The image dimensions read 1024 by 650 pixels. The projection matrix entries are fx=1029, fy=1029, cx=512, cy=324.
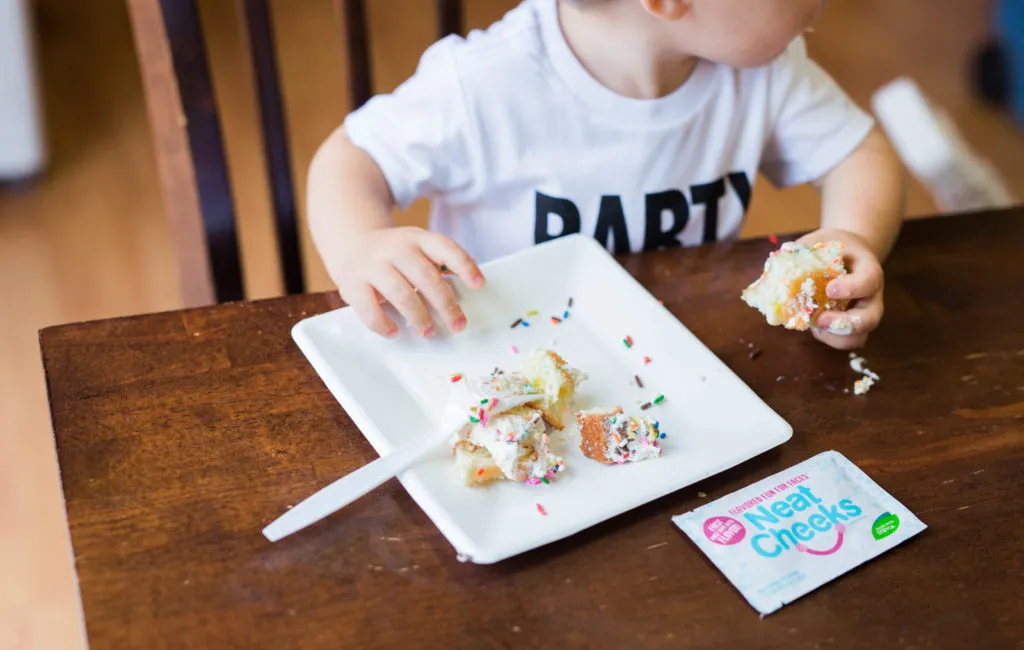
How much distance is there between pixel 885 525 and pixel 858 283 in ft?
0.73

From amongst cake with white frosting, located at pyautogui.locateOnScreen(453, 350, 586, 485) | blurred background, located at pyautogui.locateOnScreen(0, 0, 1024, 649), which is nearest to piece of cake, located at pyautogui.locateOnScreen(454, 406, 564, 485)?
cake with white frosting, located at pyautogui.locateOnScreen(453, 350, 586, 485)

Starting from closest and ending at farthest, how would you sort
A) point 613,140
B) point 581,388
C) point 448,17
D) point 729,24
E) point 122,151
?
point 581,388, point 729,24, point 613,140, point 448,17, point 122,151

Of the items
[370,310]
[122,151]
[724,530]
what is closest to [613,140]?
[370,310]

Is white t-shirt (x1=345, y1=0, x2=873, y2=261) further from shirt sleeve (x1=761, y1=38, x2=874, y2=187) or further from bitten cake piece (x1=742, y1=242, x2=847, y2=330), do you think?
bitten cake piece (x1=742, y1=242, x2=847, y2=330)

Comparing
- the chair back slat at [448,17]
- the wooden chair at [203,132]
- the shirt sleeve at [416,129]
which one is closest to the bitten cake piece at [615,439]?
the shirt sleeve at [416,129]

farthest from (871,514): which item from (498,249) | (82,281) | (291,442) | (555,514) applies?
(82,281)

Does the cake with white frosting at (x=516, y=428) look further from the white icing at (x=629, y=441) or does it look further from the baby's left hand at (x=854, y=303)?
the baby's left hand at (x=854, y=303)

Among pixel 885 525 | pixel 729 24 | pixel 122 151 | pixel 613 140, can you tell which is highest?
pixel 729 24

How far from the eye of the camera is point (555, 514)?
637 mm

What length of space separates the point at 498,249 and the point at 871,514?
1.64ft

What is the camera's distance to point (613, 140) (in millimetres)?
1000

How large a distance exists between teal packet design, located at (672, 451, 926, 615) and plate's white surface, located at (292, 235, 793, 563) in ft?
0.09

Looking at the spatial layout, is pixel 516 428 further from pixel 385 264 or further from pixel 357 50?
A: pixel 357 50

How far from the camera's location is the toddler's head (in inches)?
34.5
